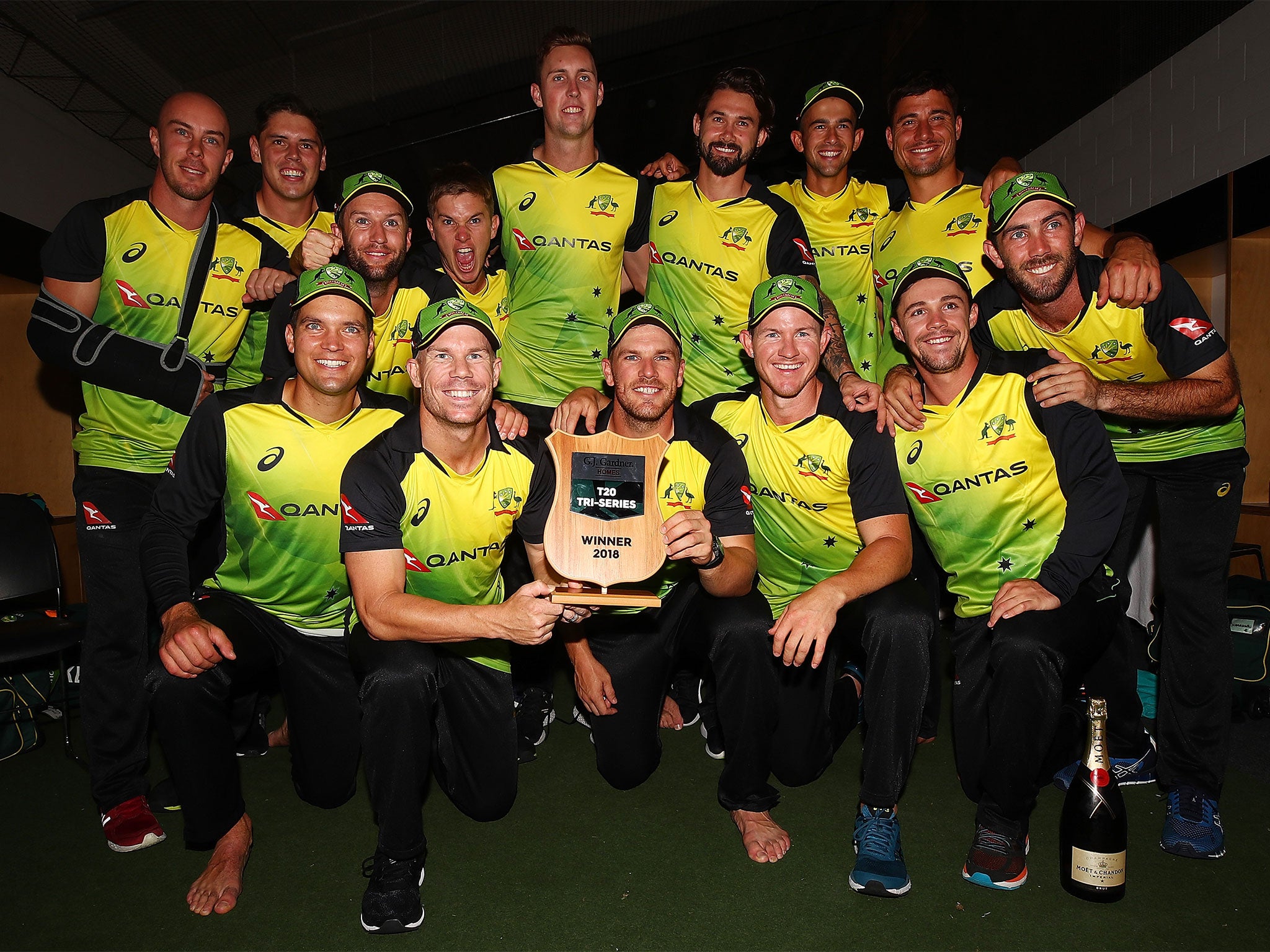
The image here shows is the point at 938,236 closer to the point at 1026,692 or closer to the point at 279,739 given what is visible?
the point at 1026,692

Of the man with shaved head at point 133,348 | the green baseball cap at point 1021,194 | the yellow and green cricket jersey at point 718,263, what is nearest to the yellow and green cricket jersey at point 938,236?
the yellow and green cricket jersey at point 718,263

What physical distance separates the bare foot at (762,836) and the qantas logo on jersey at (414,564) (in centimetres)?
140

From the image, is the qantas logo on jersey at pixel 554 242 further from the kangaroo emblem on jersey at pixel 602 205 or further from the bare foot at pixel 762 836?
the bare foot at pixel 762 836

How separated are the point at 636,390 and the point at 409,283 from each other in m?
1.40

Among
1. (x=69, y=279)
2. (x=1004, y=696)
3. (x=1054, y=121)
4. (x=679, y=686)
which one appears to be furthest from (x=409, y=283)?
(x=1054, y=121)

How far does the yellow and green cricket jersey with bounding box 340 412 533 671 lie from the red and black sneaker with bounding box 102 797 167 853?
49.4 inches

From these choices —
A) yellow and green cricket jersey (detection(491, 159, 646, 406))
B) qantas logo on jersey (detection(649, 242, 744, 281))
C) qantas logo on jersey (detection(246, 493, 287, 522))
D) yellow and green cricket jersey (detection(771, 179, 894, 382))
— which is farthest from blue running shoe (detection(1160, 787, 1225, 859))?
qantas logo on jersey (detection(246, 493, 287, 522))

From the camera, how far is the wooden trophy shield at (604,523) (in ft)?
8.38

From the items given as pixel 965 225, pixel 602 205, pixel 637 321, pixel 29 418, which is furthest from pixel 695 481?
pixel 29 418

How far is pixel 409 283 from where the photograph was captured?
390 centimetres

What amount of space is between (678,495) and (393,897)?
5.23 feet

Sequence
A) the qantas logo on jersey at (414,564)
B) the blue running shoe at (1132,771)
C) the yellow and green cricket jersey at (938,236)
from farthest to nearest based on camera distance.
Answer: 1. the yellow and green cricket jersey at (938,236)
2. the blue running shoe at (1132,771)
3. the qantas logo on jersey at (414,564)

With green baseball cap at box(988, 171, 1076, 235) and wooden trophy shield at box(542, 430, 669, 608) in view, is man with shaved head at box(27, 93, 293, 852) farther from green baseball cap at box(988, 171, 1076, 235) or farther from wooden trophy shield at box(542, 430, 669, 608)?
green baseball cap at box(988, 171, 1076, 235)

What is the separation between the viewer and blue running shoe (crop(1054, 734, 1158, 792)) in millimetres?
3438
